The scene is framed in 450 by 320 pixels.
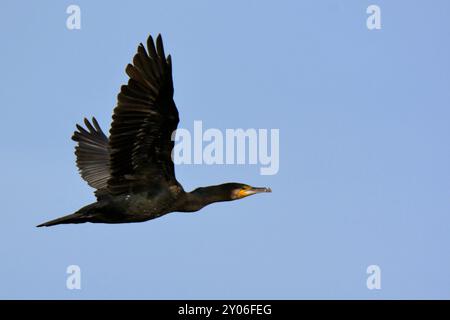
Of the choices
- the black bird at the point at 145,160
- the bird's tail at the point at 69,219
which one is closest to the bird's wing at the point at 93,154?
the black bird at the point at 145,160

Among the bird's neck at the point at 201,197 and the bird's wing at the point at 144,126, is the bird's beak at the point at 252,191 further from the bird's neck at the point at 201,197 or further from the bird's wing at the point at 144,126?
the bird's wing at the point at 144,126

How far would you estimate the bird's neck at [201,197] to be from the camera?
14203mm

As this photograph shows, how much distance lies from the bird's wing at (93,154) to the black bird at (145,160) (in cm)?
125

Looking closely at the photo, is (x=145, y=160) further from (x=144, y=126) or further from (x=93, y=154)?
(x=93, y=154)

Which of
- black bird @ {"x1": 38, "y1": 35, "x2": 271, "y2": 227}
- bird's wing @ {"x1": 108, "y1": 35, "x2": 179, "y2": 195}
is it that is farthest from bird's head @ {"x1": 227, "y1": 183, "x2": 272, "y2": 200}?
bird's wing @ {"x1": 108, "y1": 35, "x2": 179, "y2": 195}

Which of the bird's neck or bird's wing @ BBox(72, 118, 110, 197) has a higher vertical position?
bird's wing @ BBox(72, 118, 110, 197)

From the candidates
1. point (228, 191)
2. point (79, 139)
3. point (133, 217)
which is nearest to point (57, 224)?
point (133, 217)

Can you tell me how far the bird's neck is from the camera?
1420 centimetres

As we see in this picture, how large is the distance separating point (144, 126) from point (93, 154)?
352 centimetres

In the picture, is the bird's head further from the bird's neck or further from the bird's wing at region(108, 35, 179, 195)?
the bird's wing at region(108, 35, 179, 195)

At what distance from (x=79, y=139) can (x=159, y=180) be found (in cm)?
351

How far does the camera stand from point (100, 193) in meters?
14.8

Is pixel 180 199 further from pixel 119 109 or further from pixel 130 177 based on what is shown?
pixel 119 109

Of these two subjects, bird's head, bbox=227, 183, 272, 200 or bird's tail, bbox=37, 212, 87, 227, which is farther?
bird's head, bbox=227, 183, 272, 200
